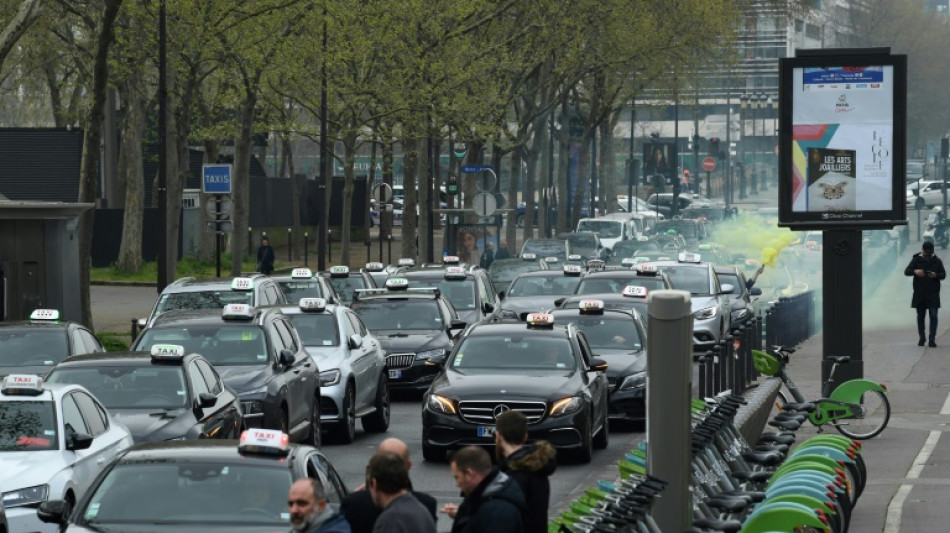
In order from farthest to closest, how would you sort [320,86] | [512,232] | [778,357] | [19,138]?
1. [512,232]
2. [19,138]
3. [320,86]
4. [778,357]

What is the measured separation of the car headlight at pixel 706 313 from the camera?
3142 centimetres

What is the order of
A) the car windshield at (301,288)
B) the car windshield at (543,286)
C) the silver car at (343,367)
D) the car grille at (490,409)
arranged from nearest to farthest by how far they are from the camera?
the car grille at (490,409)
the silver car at (343,367)
the car windshield at (301,288)
the car windshield at (543,286)

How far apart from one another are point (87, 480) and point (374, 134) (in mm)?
38681

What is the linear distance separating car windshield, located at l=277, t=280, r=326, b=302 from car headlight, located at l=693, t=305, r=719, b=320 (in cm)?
606

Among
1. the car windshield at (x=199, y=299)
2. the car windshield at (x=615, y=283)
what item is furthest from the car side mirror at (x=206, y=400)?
the car windshield at (x=615, y=283)

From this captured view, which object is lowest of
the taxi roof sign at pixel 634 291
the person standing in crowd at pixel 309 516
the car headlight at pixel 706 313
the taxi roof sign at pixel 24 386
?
the car headlight at pixel 706 313

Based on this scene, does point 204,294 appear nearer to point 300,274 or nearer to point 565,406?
point 300,274

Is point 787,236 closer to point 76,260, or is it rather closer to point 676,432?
point 76,260

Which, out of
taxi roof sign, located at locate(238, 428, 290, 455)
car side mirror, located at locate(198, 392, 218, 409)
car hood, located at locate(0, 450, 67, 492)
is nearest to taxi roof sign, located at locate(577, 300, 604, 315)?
car side mirror, located at locate(198, 392, 218, 409)

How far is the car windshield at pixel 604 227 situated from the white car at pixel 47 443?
51.3 m

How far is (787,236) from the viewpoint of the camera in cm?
5694

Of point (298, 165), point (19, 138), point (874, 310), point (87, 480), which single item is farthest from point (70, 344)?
point (298, 165)

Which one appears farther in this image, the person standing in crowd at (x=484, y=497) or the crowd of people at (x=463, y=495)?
the person standing in crowd at (x=484, y=497)

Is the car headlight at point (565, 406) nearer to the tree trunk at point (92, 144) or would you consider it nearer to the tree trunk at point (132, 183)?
the tree trunk at point (92, 144)
